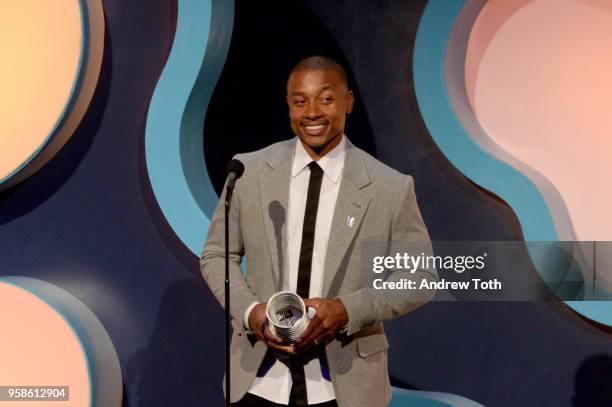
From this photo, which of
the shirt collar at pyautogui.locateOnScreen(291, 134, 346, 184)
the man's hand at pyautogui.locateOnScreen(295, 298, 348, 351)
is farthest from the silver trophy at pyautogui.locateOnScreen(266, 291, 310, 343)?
the shirt collar at pyautogui.locateOnScreen(291, 134, 346, 184)

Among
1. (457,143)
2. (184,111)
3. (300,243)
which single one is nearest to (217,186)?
(184,111)

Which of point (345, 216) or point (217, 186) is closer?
point (345, 216)

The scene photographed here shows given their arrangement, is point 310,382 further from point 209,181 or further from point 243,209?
point 209,181

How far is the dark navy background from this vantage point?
3852mm

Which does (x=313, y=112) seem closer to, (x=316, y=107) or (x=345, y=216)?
(x=316, y=107)

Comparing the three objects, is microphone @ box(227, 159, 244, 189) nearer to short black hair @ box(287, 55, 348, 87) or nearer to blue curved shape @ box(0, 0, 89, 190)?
short black hair @ box(287, 55, 348, 87)

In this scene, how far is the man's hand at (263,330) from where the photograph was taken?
2.66 m

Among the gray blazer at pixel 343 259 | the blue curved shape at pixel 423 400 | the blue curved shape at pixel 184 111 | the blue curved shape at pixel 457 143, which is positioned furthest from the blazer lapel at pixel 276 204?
the blue curved shape at pixel 423 400

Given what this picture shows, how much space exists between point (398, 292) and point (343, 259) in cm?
21

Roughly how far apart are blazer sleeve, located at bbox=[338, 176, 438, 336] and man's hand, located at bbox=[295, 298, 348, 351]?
0.04 meters

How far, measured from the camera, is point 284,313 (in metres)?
2.62

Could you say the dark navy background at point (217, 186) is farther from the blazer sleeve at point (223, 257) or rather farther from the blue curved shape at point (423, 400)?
the blazer sleeve at point (223, 257)

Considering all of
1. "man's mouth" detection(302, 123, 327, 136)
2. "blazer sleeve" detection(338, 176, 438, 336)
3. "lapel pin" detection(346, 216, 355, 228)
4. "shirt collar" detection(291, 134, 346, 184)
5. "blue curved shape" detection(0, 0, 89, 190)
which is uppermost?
"blue curved shape" detection(0, 0, 89, 190)

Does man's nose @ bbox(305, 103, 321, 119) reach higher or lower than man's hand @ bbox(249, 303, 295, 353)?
higher
